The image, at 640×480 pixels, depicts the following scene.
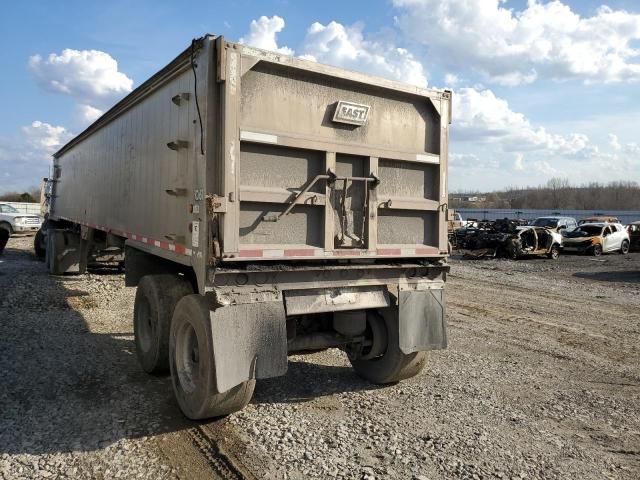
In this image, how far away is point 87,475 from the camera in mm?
3779

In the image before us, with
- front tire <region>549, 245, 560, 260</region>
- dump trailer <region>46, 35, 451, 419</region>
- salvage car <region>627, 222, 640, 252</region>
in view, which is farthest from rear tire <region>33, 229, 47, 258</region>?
salvage car <region>627, 222, 640, 252</region>

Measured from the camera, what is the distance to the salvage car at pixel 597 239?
24703mm

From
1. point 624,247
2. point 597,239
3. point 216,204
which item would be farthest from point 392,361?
point 624,247

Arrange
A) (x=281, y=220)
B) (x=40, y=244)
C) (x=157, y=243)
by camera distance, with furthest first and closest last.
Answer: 1. (x=40, y=244)
2. (x=157, y=243)
3. (x=281, y=220)

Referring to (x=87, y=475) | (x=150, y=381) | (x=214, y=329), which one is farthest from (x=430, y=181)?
(x=87, y=475)

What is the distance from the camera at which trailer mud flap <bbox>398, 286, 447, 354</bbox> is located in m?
5.25

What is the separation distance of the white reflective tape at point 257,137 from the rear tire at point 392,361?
2.17 meters

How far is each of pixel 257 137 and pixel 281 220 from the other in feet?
2.44

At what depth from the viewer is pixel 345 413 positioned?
4992 mm

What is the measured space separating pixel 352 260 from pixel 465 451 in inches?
75.0

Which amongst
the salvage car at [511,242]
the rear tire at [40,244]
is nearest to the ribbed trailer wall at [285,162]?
the rear tire at [40,244]

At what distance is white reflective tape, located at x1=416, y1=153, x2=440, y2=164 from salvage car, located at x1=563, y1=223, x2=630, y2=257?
22.0 m

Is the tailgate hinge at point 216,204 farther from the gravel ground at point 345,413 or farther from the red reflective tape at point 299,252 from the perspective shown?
the gravel ground at point 345,413

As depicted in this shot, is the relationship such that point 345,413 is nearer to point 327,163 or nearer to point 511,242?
point 327,163
